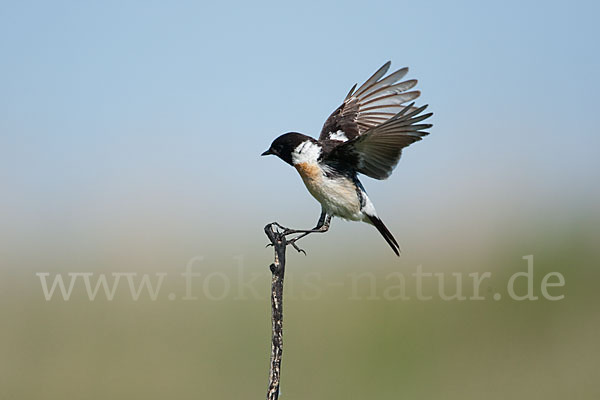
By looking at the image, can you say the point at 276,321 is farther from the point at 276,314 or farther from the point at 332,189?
the point at 332,189

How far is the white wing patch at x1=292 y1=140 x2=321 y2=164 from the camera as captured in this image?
4.23 metres

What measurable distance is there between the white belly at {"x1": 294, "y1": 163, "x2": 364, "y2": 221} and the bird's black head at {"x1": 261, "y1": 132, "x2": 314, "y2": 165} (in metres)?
0.11

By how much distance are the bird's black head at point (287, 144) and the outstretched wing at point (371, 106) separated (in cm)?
73

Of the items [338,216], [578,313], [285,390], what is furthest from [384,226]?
[578,313]

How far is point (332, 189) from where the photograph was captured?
4.18 m

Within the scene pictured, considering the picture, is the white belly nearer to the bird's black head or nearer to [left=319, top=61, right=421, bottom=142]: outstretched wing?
the bird's black head

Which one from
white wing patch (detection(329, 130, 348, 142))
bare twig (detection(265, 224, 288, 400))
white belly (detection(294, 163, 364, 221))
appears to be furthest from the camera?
white wing patch (detection(329, 130, 348, 142))

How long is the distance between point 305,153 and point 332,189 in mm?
303

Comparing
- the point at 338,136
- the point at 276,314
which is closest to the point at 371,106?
the point at 338,136

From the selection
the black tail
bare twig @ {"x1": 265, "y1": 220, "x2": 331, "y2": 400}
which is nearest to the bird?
the black tail

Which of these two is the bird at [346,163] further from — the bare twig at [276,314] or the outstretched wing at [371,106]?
the bare twig at [276,314]

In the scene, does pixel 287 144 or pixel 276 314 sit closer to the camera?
pixel 276 314

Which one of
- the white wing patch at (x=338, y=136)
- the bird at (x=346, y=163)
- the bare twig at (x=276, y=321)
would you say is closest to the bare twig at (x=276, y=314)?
the bare twig at (x=276, y=321)

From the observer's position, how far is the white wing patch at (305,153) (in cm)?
423
